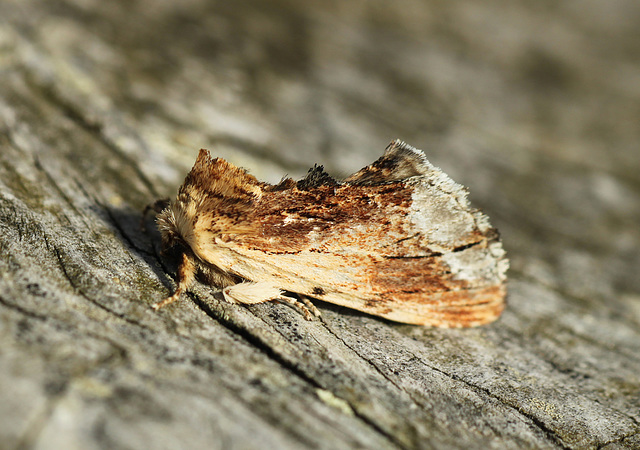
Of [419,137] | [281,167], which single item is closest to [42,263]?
[281,167]

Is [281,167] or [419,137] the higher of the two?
[419,137]

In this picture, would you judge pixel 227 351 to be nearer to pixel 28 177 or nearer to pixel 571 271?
pixel 28 177

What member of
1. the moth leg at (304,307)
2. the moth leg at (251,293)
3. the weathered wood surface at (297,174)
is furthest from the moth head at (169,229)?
the moth leg at (304,307)

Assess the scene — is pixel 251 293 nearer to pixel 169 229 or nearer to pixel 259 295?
pixel 259 295

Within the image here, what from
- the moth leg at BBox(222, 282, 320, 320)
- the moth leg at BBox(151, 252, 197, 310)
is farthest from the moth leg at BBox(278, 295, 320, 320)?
the moth leg at BBox(151, 252, 197, 310)

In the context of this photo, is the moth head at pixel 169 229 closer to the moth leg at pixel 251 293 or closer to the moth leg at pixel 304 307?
the moth leg at pixel 251 293

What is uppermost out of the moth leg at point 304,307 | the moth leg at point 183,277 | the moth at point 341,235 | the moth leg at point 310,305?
the moth at point 341,235
